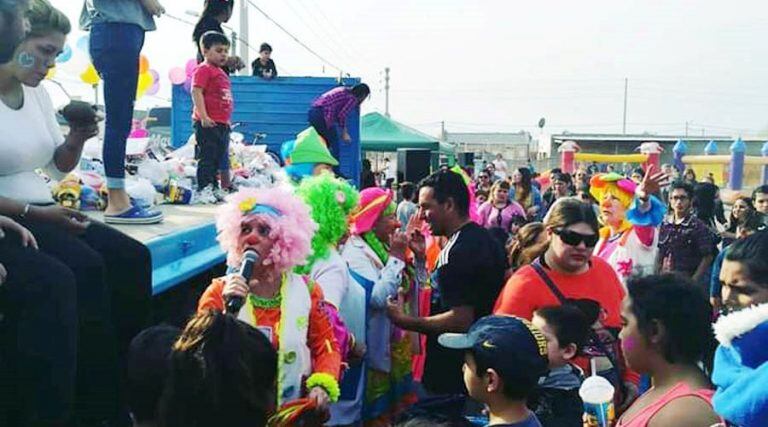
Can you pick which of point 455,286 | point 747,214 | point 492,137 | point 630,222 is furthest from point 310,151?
point 492,137

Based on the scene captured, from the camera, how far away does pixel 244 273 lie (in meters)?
2.45

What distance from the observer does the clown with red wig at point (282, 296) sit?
2.77 meters

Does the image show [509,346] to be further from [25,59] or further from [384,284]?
[25,59]

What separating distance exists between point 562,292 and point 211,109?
3.59m

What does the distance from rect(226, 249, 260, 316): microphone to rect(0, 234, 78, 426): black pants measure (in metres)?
0.46

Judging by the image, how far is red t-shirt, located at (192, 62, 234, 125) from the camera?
5781mm

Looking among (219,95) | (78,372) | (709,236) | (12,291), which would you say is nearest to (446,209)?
(78,372)

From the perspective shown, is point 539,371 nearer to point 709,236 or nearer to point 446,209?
point 446,209

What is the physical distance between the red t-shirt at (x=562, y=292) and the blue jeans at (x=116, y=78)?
1.98 m

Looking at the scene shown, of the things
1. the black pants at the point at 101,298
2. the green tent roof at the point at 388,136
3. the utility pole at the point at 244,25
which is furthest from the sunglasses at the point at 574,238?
the utility pole at the point at 244,25

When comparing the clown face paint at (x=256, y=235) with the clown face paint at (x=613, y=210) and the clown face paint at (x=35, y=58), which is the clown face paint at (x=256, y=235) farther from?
the clown face paint at (x=613, y=210)

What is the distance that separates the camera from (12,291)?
6.74 ft

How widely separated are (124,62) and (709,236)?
4768 millimetres

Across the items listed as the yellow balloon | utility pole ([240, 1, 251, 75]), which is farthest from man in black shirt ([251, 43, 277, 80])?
utility pole ([240, 1, 251, 75])
